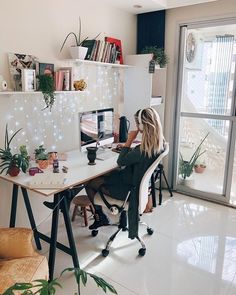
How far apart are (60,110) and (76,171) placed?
2.65 feet

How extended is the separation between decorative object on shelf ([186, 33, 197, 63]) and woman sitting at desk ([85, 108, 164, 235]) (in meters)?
1.57

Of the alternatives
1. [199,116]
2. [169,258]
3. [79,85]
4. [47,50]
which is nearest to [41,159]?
[79,85]

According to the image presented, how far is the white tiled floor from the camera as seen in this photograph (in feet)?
6.49

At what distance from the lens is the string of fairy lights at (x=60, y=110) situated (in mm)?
2383

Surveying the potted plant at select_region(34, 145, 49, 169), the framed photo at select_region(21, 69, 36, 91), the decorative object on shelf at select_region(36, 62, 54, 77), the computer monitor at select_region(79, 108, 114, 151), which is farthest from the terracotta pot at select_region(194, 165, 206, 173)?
the framed photo at select_region(21, 69, 36, 91)

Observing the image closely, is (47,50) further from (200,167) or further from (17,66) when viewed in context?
(200,167)

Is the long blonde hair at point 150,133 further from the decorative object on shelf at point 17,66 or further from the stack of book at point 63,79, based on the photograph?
the decorative object on shelf at point 17,66

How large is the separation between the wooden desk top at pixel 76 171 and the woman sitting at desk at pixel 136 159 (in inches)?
5.6

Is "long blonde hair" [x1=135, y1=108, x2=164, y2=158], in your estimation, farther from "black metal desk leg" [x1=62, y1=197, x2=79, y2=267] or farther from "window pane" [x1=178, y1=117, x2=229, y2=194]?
"window pane" [x1=178, y1=117, x2=229, y2=194]

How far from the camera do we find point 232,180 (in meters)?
3.40

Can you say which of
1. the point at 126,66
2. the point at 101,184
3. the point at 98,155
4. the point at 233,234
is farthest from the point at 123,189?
the point at 126,66

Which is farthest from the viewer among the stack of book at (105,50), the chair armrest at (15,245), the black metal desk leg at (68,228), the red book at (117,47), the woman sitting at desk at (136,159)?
the red book at (117,47)

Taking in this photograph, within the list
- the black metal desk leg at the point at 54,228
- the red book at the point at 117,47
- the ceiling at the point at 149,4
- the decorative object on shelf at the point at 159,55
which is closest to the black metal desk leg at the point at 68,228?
the black metal desk leg at the point at 54,228

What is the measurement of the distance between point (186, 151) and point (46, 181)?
230 cm
